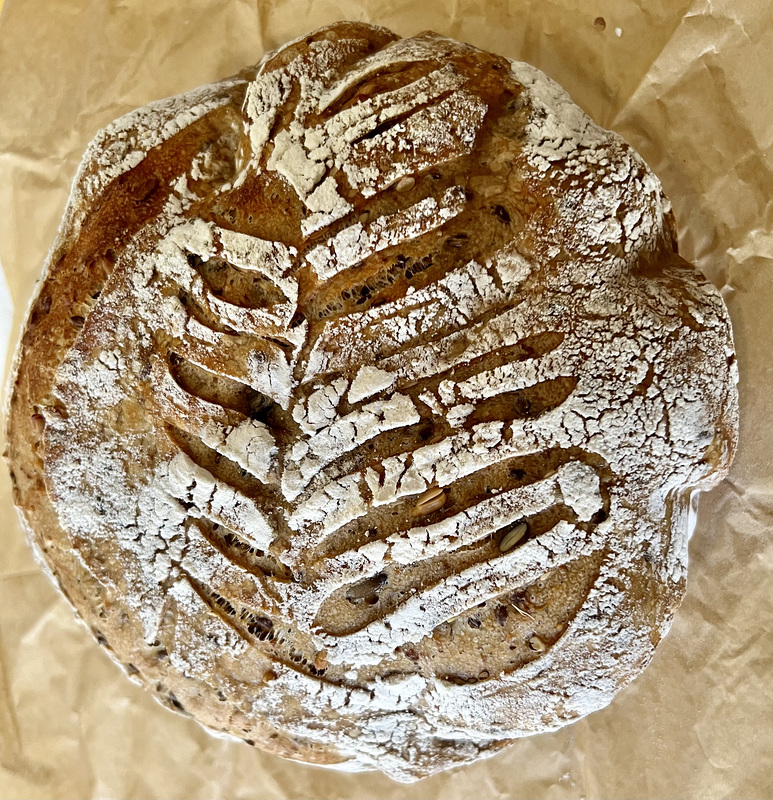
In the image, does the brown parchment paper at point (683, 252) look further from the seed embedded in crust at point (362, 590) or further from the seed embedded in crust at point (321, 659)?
the seed embedded in crust at point (362, 590)

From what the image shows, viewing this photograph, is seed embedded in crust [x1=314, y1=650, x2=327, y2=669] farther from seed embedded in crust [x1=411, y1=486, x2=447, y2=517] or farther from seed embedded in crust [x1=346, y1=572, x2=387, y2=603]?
seed embedded in crust [x1=411, y1=486, x2=447, y2=517]

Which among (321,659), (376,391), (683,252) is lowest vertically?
(321,659)

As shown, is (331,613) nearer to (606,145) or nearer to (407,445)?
(407,445)

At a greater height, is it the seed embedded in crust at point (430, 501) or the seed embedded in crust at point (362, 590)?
the seed embedded in crust at point (430, 501)

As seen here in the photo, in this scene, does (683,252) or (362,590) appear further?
(683,252)

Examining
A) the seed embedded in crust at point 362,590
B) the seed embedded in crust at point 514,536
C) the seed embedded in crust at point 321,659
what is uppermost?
the seed embedded in crust at point 514,536

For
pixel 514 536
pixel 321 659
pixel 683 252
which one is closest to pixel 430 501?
pixel 514 536

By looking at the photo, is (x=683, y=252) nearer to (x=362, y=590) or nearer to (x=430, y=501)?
(x=430, y=501)

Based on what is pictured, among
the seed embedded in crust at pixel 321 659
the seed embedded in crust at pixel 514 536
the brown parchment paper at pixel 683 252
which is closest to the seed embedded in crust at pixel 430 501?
the seed embedded in crust at pixel 514 536
